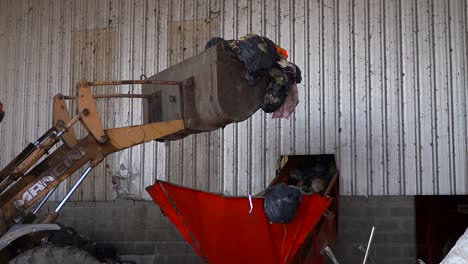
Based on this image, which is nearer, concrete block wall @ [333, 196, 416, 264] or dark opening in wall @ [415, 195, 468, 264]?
concrete block wall @ [333, 196, 416, 264]

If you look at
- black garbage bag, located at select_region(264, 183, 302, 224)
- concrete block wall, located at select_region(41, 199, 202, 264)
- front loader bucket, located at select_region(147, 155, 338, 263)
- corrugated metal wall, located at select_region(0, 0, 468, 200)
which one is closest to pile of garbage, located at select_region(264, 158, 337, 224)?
black garbage bag, located at select_region(264, 183, 302, 224)

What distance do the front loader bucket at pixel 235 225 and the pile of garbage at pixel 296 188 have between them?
124 mm

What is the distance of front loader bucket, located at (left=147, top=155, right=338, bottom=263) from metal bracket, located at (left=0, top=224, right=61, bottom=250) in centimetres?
141

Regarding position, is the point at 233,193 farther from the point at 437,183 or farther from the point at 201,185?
the point at 437,183

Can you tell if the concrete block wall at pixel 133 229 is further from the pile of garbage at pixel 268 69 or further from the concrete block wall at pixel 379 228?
the pile of garbage at pixel 268 69

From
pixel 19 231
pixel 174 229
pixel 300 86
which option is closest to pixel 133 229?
pixel 174 229

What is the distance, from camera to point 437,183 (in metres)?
8.09

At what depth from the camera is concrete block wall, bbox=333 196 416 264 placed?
8156 millimetres

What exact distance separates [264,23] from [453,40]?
2768mm

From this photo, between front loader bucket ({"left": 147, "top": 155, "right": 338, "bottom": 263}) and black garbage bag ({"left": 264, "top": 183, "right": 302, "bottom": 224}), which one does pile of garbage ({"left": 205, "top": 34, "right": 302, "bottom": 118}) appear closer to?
black garbage bag ({"left": 264, "top": 183, "right": 302, "bottom": 224})

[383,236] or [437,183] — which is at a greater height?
[437,183]

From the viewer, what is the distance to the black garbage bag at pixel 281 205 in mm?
5527

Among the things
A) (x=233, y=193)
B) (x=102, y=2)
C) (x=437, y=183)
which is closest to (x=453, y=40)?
(x=437, y=183)

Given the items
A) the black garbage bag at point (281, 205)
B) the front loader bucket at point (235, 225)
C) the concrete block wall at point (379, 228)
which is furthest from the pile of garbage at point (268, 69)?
the concrete block wall at point (379, 228)
